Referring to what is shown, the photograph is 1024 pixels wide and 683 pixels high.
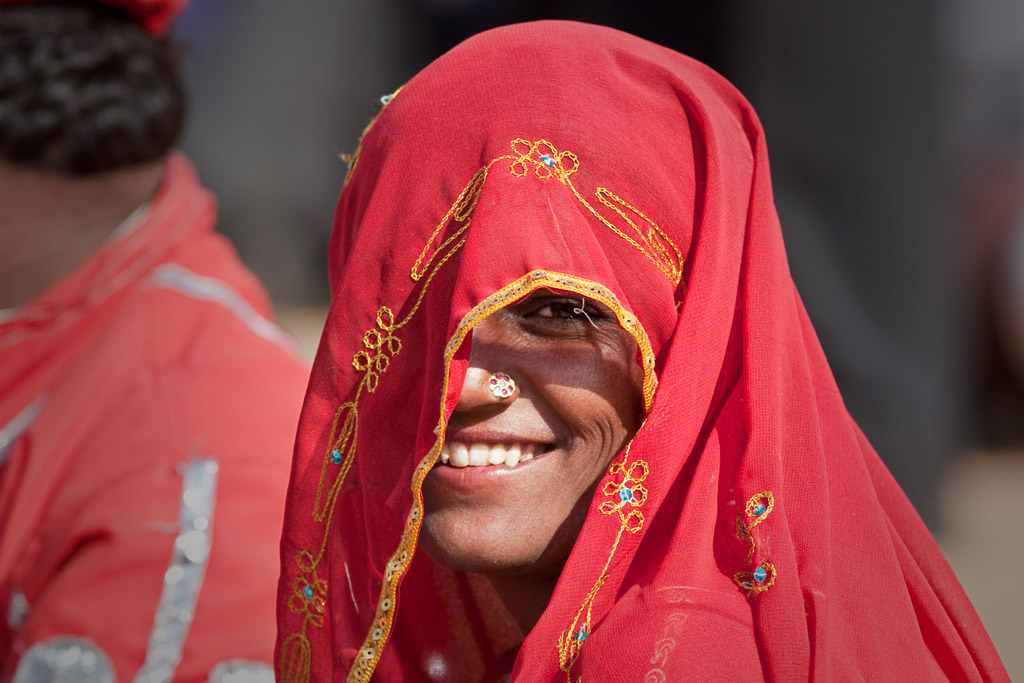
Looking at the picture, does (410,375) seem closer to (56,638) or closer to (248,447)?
(248,447)

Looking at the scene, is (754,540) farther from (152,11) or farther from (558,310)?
(152,11)

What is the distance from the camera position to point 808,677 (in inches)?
55.8

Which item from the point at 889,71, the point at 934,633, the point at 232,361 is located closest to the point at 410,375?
the point at 934,633

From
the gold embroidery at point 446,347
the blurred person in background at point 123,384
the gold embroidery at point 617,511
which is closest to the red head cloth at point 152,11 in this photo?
the blurred person in background at point 123,384

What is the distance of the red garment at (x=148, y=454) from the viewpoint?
7.77ft

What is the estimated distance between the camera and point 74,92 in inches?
116

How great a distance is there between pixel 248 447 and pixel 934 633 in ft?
5.10

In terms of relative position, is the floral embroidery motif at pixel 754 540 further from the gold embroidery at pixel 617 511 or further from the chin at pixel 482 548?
the chin at pixel 482 548

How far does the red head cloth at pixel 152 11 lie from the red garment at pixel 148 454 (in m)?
0.56

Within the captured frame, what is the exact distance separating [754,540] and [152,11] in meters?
2.47

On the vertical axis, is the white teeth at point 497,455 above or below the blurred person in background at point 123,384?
above

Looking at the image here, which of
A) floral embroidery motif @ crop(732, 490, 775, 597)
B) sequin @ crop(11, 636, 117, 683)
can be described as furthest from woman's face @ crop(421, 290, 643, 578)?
sequin @ crop(11, 636, 117, 683)

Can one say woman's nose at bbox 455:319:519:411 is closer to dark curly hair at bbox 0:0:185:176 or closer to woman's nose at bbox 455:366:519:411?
woman's nose at bbox 455:366:519:411

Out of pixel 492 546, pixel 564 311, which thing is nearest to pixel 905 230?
pixel 564 311
